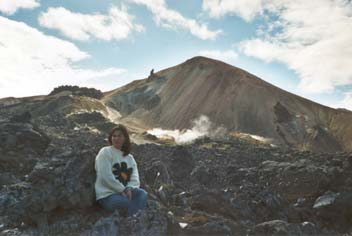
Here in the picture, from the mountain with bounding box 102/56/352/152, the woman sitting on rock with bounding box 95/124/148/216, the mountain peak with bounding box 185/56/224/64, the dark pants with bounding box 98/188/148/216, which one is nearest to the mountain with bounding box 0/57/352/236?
the dark pants with bounding box 98/188/148/216

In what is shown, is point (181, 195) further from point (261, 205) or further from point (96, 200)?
point (96, 200)

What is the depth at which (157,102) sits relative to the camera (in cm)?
14850

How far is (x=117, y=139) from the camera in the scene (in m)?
12.1

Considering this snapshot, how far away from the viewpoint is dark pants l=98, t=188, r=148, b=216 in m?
11.3

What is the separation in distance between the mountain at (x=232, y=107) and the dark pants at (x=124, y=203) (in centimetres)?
10563

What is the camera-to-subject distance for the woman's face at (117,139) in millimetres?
12117

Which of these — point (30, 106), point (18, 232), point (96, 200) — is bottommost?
point (18, 232)

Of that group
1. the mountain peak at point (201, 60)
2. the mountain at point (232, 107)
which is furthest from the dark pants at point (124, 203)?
the mountain peak at point (201, 60)

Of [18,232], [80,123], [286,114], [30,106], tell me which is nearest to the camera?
[18,232]

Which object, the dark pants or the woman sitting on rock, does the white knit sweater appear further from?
the dark pants

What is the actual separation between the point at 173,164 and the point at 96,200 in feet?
95.1

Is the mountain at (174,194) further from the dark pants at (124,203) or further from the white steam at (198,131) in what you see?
the white steam at (198,131)

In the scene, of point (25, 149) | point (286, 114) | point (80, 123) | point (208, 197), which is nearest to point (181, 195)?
point (208, 197)

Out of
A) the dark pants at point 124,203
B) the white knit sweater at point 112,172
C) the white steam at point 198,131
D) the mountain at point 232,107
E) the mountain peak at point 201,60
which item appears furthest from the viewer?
the mountain peak at point 201,60
